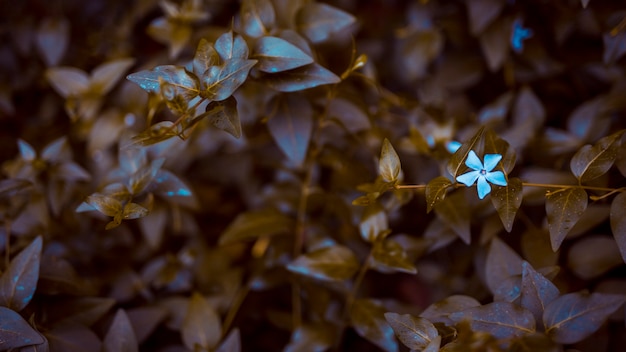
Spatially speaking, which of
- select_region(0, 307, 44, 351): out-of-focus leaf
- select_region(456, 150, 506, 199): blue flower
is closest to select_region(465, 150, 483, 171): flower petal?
select_region(456, 150, 506, 199): blue flower

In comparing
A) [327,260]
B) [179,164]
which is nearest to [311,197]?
[327,260]

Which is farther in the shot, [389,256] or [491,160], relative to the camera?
[389,256]

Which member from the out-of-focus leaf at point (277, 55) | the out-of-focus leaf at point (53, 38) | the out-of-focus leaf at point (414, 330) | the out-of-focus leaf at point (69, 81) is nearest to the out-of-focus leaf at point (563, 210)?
the out-of-focus leaf at point (414, 330)

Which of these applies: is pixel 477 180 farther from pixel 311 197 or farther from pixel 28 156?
pixel 28 156

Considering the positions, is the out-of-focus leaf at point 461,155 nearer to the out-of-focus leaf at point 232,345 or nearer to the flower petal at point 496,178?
the flower petal at point 496,178

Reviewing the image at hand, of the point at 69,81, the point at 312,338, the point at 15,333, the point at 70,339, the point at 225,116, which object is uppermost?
the point at 225,116

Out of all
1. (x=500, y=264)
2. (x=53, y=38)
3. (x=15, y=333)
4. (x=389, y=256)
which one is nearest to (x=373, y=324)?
(x=389, y=256)

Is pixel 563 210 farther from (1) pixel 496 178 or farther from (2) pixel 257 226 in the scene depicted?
(2) pixel 257 226
